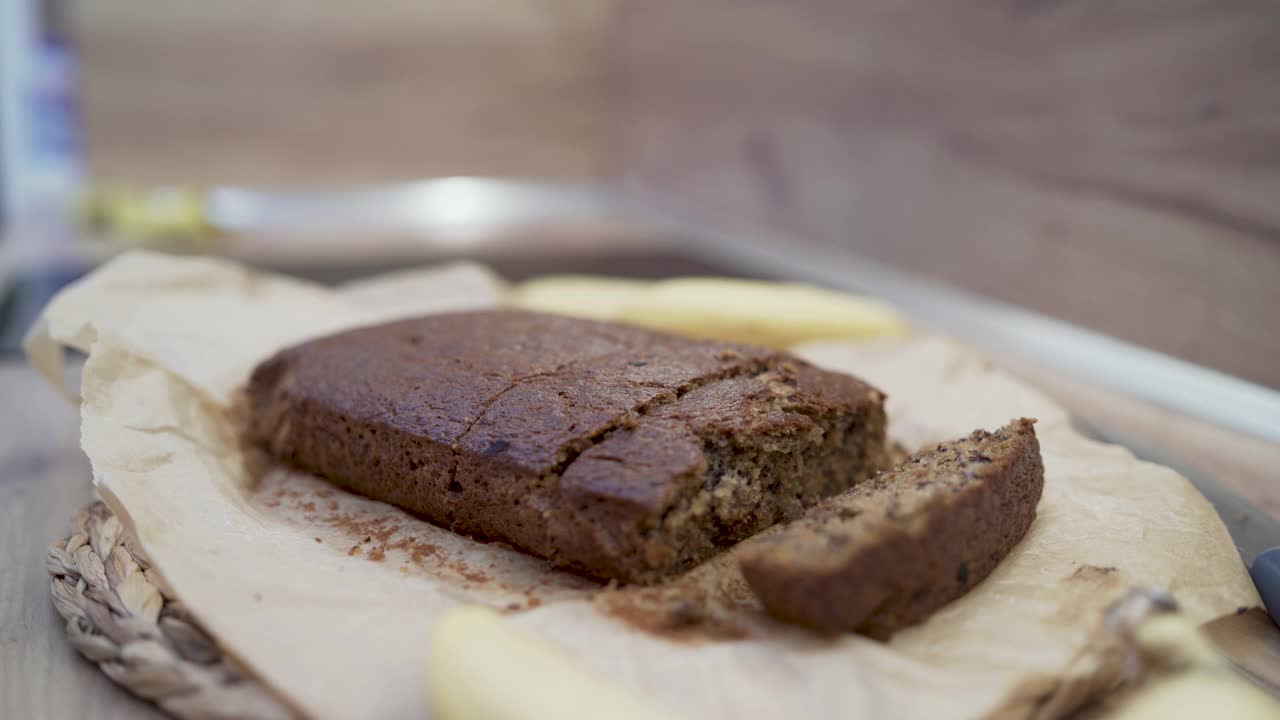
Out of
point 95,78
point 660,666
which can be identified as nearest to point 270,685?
point 660,666

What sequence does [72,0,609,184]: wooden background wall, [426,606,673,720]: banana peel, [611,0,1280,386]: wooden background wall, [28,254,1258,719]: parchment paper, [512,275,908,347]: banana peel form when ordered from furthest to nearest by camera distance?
[72,0,609,184]: wooden background wall, [512,275,908,347]: banana peel, [611,0,1280,386]: wooden background wall, [28,254,1258,719]: parchment paper, [426,606,673,720]: banana peel

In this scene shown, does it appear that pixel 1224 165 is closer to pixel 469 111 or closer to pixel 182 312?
pixel 182 312

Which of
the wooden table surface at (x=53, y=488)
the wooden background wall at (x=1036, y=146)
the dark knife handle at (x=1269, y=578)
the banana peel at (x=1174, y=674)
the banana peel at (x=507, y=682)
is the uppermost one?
the wooden background wall at (x=1036, y=146)

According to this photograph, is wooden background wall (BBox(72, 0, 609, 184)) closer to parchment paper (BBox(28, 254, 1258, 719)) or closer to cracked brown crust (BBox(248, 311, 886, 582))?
parchment paper (BBox(28, 254, 1258, 719))

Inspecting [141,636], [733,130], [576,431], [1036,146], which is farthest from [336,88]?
[141,636]

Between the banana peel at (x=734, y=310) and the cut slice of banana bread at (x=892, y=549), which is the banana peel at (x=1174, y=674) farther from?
the banana peel at (x=734, y=310)

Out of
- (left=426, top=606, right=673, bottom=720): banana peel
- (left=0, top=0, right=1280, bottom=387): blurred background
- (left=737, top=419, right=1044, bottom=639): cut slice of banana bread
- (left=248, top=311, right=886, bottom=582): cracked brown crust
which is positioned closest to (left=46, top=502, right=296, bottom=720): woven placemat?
Result: (left=426, top=606, right=673, bottom=720): banana peel

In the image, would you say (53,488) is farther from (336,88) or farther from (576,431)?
(336,88)

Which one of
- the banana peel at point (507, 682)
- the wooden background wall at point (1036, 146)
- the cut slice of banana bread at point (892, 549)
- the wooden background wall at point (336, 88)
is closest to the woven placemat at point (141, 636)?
the banana peel at point (507, 682)
